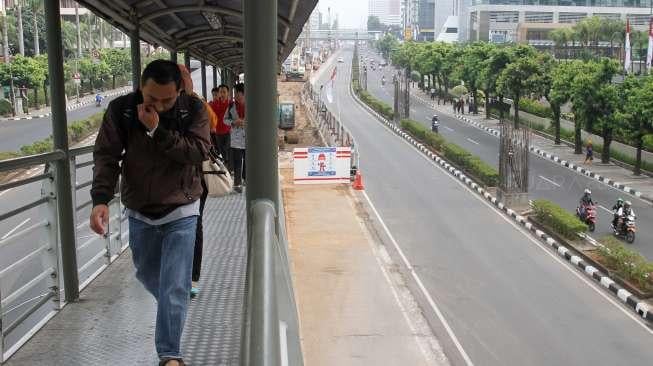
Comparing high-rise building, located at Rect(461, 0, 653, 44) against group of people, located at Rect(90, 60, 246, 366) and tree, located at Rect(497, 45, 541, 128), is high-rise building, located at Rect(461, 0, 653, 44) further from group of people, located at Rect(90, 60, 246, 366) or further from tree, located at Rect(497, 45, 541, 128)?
group of people, located at Rect(90, 60, 246, 366)

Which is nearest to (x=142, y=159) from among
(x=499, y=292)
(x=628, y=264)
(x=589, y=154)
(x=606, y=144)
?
(x=499, y=292)

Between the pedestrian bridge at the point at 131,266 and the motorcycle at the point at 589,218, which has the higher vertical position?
the pedestrian bridge at the point at 131,266

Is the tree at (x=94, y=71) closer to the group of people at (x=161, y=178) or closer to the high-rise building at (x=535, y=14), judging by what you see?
the group of people at (x=161, y=178)

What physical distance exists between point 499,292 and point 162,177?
11.1 m

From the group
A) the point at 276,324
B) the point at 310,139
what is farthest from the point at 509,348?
the point at 310,139

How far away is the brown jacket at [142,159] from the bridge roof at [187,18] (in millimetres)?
2427

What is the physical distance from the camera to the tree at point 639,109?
69.9ft

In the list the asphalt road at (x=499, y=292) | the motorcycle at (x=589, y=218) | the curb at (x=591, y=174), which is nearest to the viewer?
the asphalt road at (x=499, y=292)

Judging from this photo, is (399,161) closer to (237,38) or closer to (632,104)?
(632,104)

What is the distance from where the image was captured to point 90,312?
3910 millimetres

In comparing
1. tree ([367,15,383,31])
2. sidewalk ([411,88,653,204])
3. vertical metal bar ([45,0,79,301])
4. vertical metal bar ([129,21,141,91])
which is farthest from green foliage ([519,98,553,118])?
tree ([367,15,383,31])

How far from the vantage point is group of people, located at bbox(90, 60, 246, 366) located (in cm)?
259

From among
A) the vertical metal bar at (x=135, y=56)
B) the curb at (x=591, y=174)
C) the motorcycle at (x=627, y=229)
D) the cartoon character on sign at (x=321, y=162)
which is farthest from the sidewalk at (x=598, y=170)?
the vertical metal bar at (x=135, y=56)

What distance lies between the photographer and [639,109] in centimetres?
2173
